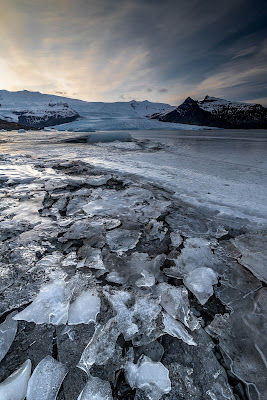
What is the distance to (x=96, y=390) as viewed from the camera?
2.08 ft

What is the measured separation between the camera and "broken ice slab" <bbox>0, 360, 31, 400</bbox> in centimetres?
61

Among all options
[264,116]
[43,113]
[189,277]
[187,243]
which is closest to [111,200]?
[187,243]

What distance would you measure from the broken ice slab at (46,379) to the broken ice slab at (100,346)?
0.08 m

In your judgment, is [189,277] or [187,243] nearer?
[189,277]

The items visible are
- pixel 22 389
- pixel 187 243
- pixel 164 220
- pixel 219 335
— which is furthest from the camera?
pixel 164 220

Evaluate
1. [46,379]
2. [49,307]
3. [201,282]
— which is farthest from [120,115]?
[46,379]

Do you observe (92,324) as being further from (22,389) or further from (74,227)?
(74,227)

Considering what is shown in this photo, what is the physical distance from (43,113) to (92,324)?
423 feet

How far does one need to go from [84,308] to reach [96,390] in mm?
327

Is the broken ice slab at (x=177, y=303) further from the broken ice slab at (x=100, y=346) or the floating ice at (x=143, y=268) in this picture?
the broken ice slab at (x=100, y=346)

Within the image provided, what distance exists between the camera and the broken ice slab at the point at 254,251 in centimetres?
115

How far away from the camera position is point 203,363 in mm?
718

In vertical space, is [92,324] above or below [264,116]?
below

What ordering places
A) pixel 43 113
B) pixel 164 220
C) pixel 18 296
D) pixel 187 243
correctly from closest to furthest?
pixel 18 296
pixel 187 243
pixel 164 220
pixel 43 113
